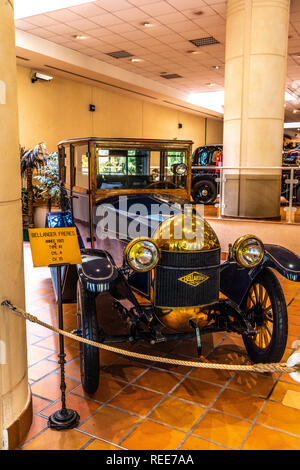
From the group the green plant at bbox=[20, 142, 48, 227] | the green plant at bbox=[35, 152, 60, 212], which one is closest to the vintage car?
the green plant at bbox=[35, 152, 60, 212]

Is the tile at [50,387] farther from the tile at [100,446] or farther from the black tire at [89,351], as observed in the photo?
the tile at [100,446]

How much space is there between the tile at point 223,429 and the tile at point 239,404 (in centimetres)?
6

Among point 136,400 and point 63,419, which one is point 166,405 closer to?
point 136,400

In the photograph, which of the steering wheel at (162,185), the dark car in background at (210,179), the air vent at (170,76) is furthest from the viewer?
the air vent at (170,76)

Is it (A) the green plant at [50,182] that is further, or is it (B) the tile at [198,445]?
(A) the green plant at [50,182]

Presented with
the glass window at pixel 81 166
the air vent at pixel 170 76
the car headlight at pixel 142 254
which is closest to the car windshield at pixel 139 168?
the glass window at pixel 81 166

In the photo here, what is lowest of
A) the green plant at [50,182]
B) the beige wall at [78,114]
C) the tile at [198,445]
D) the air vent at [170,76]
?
the tile at [198,445]

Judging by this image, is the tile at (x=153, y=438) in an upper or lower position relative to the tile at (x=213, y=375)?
upper

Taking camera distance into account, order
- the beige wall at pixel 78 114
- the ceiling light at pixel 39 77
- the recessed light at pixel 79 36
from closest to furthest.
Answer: the recessed light at pixel 79 36 → the ceiling light at pixel 39 77 → the beige wall at pixel 78 114

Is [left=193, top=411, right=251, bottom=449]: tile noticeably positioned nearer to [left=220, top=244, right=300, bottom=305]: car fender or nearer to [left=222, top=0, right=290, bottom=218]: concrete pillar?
[left=220, top=244, right=300, bottom=305]: car fender

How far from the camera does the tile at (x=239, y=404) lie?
235 centimetres

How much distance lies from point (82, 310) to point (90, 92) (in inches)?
418

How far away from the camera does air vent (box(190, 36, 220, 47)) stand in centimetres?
861

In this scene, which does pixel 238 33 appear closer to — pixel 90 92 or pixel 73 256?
pixel 73 256
